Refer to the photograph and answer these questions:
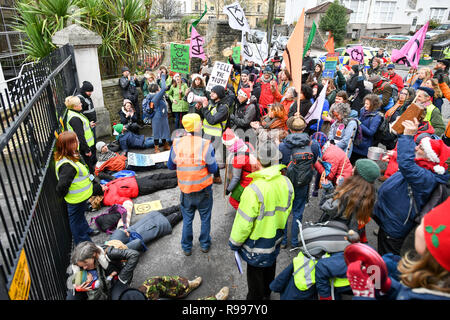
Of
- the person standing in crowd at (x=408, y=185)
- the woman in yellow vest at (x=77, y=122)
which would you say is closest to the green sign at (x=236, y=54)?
the woman in yellow vest at (x=77, y=122)

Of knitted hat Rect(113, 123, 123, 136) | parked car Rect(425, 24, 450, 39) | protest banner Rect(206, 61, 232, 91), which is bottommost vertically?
knitted hat Rect(113, 123, 123, 136)

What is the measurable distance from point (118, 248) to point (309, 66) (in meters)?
9.23

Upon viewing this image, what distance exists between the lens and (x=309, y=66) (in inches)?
400

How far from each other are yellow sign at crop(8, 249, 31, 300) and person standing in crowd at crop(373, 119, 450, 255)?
3164mm

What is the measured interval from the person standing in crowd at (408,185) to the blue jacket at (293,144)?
105cm

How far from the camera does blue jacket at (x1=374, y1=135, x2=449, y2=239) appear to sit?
2658 millimetres

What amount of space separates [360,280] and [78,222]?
3494 mm

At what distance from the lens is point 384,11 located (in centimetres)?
3975

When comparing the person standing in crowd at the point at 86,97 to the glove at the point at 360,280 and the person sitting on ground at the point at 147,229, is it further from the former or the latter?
the glove at the point at 360,280

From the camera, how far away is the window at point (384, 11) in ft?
129

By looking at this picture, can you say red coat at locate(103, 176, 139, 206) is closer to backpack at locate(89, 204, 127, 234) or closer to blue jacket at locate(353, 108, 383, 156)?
backpack at locate(89, 204, 127, 234)

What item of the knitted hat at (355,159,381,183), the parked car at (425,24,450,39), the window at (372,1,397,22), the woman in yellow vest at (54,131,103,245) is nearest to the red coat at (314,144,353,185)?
the knitted hat at (355,159,381,183)
